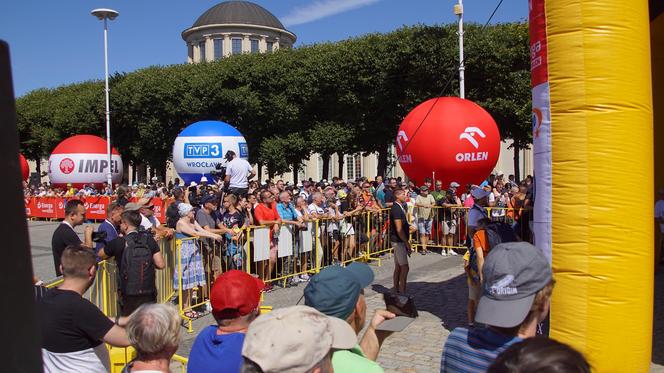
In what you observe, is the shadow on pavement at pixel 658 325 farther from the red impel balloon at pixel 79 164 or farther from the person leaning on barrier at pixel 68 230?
the red impel balloon at pixel 79 164

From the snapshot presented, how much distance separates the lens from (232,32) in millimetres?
69000

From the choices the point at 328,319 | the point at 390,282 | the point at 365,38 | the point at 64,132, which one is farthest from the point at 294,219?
the point at 64,132

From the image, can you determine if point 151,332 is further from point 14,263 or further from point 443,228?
point 443,228

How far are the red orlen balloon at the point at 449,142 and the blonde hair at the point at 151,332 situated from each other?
622 cm

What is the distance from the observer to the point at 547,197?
4840 mm

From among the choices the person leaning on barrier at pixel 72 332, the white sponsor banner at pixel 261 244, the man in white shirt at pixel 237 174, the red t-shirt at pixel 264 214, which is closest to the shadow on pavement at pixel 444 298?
the white sponsor banner at pixel 261 244

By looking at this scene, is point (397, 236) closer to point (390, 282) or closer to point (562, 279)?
point (390, 282)

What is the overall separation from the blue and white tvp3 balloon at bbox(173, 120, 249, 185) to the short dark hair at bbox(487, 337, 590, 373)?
65.9ft

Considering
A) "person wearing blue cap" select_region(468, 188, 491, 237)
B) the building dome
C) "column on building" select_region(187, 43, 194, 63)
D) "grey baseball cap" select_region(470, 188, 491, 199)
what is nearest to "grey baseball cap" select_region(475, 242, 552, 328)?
"person wearing blue cap" select_region(468, 188, 491, 237)

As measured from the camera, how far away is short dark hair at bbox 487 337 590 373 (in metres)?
1.59

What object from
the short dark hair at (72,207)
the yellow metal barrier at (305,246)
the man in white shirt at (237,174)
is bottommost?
the yellow metal barrier at (305,246)

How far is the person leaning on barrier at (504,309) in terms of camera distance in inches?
94.8

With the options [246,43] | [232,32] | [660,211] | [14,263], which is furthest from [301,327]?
[232,32]

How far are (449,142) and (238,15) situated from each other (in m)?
66.4
